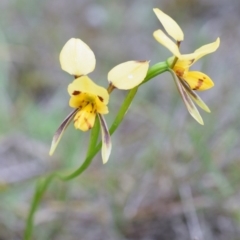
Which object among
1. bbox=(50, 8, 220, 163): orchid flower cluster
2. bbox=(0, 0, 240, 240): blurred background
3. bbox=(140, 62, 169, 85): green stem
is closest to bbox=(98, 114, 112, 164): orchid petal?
bbox=(50, 8, 220, 163): orchid flower cluster

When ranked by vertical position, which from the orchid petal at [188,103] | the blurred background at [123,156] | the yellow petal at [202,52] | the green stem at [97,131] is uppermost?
the yellow petal at [202,52]

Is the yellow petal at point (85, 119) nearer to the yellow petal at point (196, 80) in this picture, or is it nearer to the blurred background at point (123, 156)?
the yellow petal at point (196, 80)

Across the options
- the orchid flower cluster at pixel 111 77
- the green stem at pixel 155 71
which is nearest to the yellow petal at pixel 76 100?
the orchid flower cluster at pixel 111 77

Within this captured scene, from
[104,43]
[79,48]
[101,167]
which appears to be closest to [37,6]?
[104,43]

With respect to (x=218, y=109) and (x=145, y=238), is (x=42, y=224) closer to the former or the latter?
(x=145, y=238)

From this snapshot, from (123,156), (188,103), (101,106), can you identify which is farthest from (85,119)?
(123,156)

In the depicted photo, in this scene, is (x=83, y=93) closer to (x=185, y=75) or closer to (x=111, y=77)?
(x=111, y=77)
